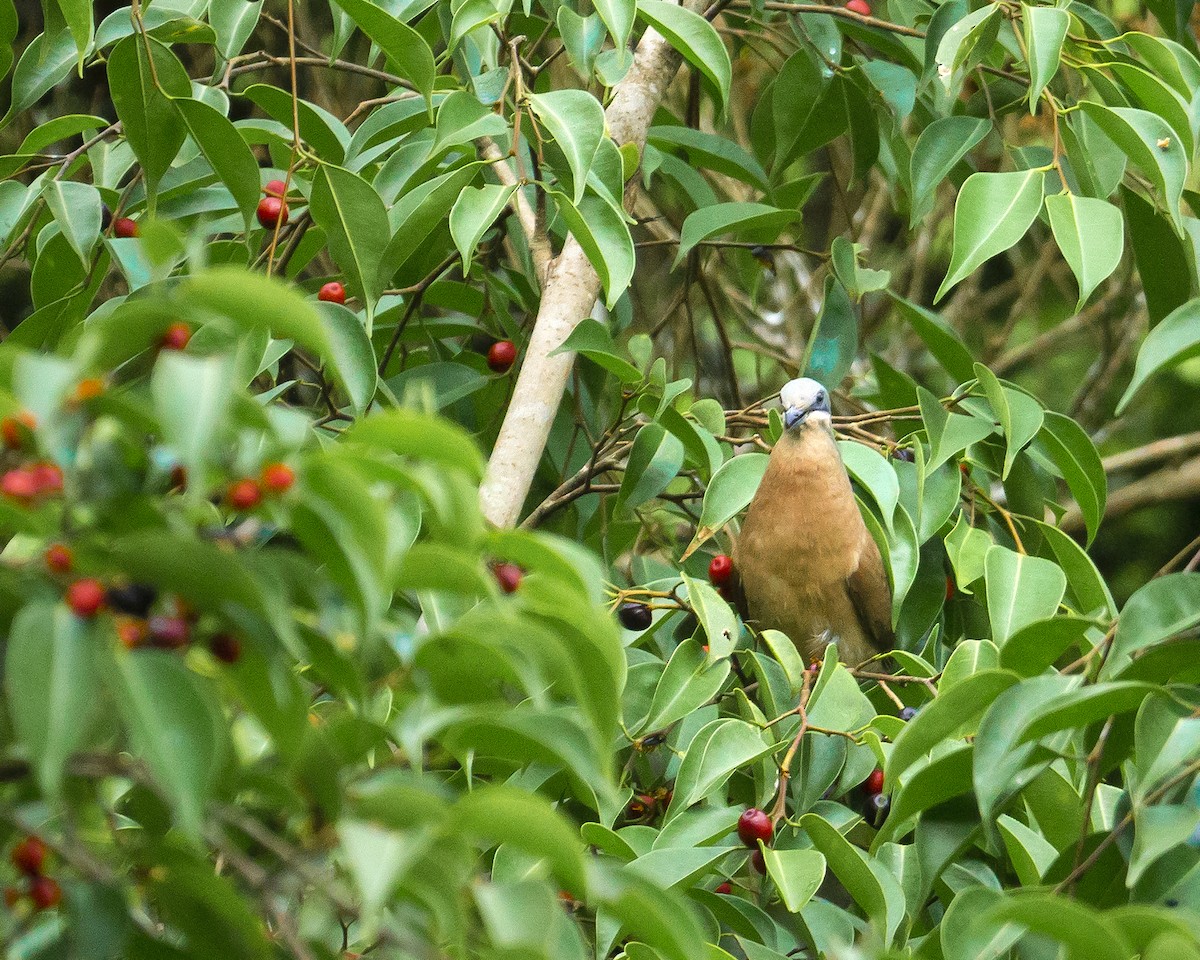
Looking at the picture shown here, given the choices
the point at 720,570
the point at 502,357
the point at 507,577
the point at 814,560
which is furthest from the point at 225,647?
the point at 814,560

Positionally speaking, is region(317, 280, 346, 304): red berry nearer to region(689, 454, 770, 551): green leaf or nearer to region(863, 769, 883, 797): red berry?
region(689, 454, 770, 551): green leaf

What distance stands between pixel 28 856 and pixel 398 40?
1002 millimetres

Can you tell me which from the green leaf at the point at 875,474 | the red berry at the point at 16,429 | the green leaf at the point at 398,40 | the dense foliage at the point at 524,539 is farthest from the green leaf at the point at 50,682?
the green leaf at the point at 875,474

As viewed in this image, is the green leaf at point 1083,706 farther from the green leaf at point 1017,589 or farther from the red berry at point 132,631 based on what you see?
the red berry at point 132,631

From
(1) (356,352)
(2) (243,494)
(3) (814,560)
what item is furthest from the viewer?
(3) (814,560)

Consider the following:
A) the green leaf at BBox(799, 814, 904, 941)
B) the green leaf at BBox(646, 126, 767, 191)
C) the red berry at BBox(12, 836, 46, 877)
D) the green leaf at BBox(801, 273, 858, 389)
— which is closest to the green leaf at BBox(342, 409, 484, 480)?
the red berry at BBox(12, 836, 46, 877)

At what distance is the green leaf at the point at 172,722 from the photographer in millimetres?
695

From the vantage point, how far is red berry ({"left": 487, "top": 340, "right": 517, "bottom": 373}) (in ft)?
7.02

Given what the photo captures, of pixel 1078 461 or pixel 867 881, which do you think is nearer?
pixel 867 881

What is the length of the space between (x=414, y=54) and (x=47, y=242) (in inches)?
24.8

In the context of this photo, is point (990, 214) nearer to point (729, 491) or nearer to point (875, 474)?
point (875, 474)

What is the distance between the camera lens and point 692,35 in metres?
1.75

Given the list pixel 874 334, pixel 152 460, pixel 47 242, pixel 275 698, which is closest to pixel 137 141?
pixel 47 242

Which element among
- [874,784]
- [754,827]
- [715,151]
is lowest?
[874,784]
